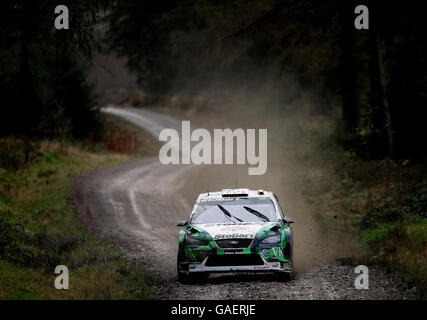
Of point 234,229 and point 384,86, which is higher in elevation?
point 384,86

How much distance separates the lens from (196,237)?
1116 centimetres

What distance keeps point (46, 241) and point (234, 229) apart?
5.65 m

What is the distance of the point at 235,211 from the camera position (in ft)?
40.2

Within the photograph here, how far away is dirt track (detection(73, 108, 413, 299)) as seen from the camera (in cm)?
1022

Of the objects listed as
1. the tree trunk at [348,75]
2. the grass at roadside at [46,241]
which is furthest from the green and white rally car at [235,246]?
the tree trunk at [348,75]

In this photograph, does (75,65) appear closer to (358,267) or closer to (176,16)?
(176,16)

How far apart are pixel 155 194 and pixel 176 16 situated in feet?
116

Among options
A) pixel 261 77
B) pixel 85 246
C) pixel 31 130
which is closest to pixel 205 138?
pixel 261 77

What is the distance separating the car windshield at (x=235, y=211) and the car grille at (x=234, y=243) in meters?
0.92

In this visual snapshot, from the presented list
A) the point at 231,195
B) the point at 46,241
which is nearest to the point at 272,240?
the point at 231,195

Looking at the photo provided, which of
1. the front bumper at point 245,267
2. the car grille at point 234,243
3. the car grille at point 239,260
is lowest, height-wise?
the front bumper at point 245,267

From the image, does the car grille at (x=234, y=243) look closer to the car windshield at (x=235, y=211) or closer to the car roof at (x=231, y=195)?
the car windshield at (x=235, y=211)

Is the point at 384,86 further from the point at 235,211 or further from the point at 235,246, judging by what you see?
the point at 235,246

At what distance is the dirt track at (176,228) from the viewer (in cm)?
1022
